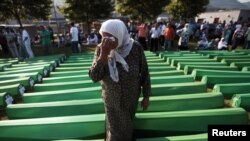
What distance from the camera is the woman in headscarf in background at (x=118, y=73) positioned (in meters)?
2.95

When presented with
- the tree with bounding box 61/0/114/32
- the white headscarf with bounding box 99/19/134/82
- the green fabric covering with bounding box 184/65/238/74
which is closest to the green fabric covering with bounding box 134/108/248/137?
the white headscarf with bounding box 99/19/134/82

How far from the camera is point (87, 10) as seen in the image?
1003 inches

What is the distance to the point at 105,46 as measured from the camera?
2.90m

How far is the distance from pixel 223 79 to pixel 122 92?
4.18 meters

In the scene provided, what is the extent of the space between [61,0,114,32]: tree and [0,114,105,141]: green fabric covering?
22088mm

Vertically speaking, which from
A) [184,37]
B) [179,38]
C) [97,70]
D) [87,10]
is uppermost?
[87,10]

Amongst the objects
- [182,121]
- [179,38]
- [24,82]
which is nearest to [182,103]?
[182,121]

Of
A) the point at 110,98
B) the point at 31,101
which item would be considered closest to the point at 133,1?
the point at 31,101

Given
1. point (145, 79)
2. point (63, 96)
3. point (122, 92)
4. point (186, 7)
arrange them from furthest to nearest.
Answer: point (186, 7) < point (63, 96) < point (145, 79) < point (122, 92)

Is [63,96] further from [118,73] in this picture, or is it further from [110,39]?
[110,39]

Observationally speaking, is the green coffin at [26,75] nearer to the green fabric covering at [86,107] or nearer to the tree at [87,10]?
the green fabric covering at [86,107]

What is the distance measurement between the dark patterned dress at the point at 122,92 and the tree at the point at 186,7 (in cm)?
2635

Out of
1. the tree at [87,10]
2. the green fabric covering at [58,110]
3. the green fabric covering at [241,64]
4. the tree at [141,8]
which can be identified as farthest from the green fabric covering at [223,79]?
the tree at [141,8]

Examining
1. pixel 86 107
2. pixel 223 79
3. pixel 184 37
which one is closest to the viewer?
pixel 86 107
